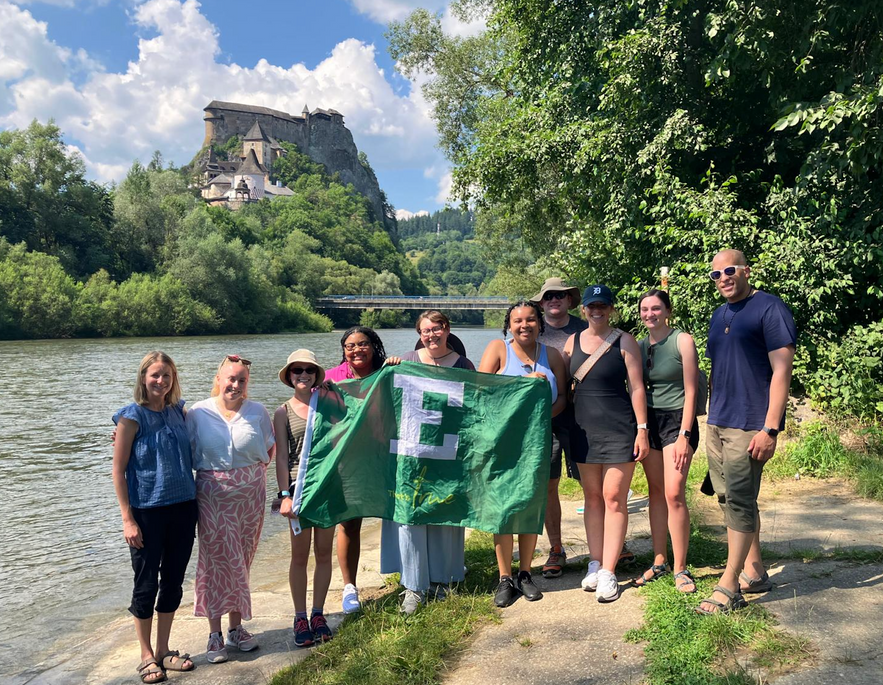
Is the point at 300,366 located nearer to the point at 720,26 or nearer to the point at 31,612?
the point at 31,612

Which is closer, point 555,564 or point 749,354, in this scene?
point 749,354

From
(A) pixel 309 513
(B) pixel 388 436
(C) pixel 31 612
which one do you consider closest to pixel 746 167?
(B) pixel 388 436

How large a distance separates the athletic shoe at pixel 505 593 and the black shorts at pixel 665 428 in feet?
4.43

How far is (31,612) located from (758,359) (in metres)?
7.00

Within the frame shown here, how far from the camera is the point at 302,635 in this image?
15.3ft

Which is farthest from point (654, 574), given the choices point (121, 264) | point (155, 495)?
point (121, 264)

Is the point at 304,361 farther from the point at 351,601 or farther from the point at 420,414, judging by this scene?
the point at 351,601

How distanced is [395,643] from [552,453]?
1.69m

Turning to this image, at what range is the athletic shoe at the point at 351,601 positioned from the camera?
5.04m

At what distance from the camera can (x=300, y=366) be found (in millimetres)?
4758

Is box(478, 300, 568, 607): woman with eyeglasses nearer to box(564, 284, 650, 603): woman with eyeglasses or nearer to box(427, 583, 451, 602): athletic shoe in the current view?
box(564, 284, 650, 603): woman with eyeglasses

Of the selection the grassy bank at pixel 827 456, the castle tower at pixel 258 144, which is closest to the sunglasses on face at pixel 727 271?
the grassy bank at pixel 827 456

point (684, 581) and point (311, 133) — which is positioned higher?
point (311, 133)

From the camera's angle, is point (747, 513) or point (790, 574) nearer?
point (747, 513)
